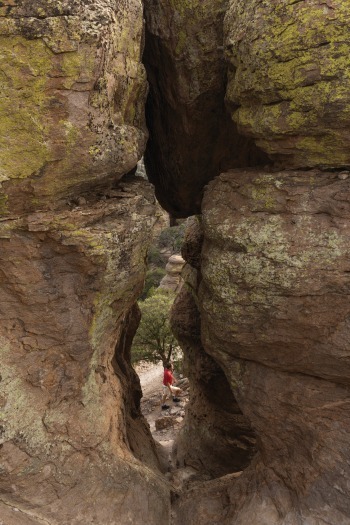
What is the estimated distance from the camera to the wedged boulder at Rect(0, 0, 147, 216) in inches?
230

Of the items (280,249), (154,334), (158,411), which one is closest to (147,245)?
(280,249)

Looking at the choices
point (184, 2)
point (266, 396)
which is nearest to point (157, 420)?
point (266, 396)

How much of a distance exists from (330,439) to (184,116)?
7512 millimetres

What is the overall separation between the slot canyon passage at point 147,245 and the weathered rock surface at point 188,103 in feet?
0.17

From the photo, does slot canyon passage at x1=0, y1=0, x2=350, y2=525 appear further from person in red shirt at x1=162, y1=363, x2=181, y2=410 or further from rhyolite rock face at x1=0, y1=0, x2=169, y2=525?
person in red shirt at x1=162, y1=363, x2=181, y2=410

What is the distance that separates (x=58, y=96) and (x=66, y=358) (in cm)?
442

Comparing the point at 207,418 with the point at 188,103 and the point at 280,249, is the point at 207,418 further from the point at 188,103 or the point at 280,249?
the point at 188,103

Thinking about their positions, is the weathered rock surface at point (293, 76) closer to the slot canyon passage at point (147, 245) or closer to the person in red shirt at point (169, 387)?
Answer: the slot canyon passage at point (147, 245)

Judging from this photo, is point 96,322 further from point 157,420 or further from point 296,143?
point 157,420

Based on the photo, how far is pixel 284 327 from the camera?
7391 mm

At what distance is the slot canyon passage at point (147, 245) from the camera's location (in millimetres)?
6141

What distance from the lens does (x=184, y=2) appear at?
7910 millimetres

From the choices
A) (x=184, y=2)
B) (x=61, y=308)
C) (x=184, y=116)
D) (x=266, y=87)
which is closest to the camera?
(x=266, y=87)

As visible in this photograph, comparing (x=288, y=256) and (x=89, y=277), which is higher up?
(x=288, y=256)
